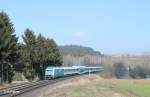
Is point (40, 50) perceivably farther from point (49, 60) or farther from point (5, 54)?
point (5, 54)

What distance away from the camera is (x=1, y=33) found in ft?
216

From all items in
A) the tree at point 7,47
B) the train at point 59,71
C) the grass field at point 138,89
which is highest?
the tree at point 7,47

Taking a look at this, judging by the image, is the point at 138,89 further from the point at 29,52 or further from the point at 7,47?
the point at 29,52

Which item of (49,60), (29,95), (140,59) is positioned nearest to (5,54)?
(29,95)

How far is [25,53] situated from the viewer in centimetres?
8981

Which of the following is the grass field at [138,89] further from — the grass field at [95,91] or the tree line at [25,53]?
the tree line at [25,53]

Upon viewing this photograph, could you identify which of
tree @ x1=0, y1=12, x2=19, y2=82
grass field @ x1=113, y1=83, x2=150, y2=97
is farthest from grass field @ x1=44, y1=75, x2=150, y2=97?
tree @ x1=0, y1=12, x2=19, y2=82

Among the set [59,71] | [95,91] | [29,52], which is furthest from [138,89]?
[59,71]

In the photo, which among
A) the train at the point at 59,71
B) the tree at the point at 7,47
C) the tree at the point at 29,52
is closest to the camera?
the tree at the point at 7,47

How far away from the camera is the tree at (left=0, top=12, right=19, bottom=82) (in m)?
65.4

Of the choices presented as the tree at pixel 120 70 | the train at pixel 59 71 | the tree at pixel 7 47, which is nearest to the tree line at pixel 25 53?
the tree at pixel 7 47

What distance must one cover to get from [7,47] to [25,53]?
78.8 feet

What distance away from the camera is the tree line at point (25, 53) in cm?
6681

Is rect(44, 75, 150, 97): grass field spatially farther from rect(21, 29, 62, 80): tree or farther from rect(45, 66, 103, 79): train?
rect(45, 66, 103, 79): train
